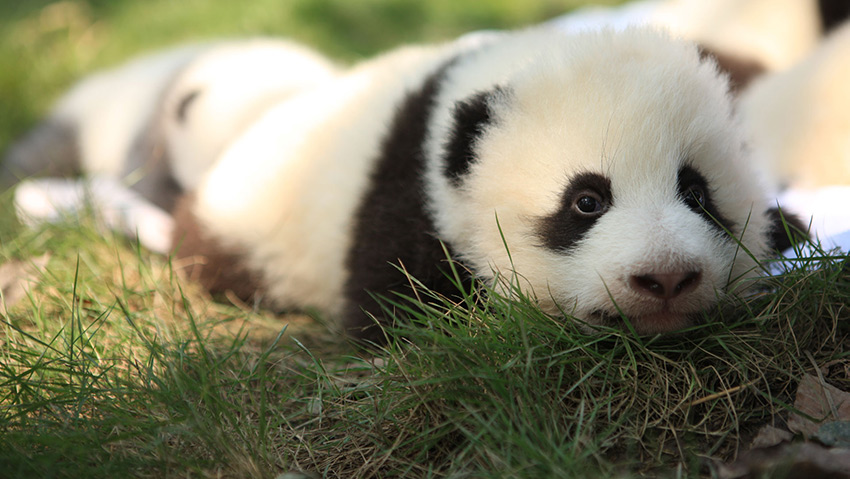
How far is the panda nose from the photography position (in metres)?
2.29

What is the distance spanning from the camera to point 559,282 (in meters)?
2.58

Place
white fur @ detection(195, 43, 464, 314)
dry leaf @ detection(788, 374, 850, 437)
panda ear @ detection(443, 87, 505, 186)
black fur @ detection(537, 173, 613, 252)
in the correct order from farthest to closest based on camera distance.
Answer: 1. white fur @ detection(195, 43, 464, 314)
2. panda ear @ detection(443, 87, 505, 186)
3. black fur @ detection(537, 173, 613, 252)
4. dry leaf @ detection(788, 374, 850, 437)

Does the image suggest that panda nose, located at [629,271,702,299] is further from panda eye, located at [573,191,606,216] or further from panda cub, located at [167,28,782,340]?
panda eye, located at [573,191,606,216]

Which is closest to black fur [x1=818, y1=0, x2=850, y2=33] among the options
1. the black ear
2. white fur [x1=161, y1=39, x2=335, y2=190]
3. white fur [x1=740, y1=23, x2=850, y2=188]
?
white fur [x1=740, y1=23, x2=850, y2=188]

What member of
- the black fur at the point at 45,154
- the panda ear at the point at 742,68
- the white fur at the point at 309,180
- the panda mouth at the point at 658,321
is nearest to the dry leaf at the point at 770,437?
the panda mouth at the point at 658,321

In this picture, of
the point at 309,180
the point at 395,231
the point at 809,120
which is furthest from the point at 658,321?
the point at 809,120

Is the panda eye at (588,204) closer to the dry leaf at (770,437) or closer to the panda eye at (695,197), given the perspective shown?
the panda eye at (695,197)

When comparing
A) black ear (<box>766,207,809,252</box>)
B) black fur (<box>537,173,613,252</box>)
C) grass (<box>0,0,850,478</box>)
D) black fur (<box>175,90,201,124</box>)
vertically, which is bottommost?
grass (<box>0,0,850,478</box>)

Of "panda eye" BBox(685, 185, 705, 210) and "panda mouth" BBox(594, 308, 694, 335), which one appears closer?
"panda mouth" BBox(594, 308, 694, 335)

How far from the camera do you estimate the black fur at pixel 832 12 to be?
529 centimetres

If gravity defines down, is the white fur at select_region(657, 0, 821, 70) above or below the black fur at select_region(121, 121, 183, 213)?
above

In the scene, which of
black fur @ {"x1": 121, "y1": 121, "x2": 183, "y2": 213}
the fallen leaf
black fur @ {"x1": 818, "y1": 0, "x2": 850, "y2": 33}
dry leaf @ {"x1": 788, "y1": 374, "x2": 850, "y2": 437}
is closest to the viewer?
the fallen leaf

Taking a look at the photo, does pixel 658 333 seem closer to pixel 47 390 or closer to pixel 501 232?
pixel 501 232

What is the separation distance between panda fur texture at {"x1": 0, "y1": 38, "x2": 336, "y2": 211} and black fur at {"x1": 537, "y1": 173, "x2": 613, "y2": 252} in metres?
2.62
